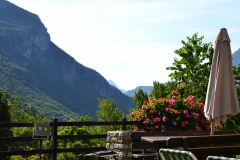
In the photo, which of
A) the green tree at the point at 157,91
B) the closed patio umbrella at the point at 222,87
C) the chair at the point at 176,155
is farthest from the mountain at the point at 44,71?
the chair at the point at 176,155

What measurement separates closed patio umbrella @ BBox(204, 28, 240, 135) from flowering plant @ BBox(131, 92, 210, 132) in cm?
258

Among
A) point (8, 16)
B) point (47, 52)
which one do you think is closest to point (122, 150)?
point (47, 52)

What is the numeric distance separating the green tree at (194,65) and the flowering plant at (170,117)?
12.2m

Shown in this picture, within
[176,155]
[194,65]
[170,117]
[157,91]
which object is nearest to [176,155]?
[176,155]

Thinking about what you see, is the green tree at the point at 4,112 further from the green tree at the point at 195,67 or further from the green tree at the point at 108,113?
the green tree at the point at 108,113

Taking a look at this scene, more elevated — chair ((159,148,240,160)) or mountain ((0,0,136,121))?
mountain ((0,0,136,121))

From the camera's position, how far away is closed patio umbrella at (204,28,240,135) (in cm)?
425

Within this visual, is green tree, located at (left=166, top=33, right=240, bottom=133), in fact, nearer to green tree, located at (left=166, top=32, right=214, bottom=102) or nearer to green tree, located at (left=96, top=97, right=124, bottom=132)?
green tree, located at (left=166, top=32, right=214, bottom=102)

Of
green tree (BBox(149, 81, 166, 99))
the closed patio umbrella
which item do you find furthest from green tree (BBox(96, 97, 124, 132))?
the closed patio umbrella

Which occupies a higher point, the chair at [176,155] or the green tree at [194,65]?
the green tree at [194,65]

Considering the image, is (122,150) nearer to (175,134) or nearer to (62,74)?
(175,134)

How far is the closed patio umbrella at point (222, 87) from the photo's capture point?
4.25 meters

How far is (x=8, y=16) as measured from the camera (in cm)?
10044

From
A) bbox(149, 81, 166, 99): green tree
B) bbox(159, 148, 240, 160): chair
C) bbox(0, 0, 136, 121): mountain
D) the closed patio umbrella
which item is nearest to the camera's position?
bbox(159, 148, 240, 160): chair
